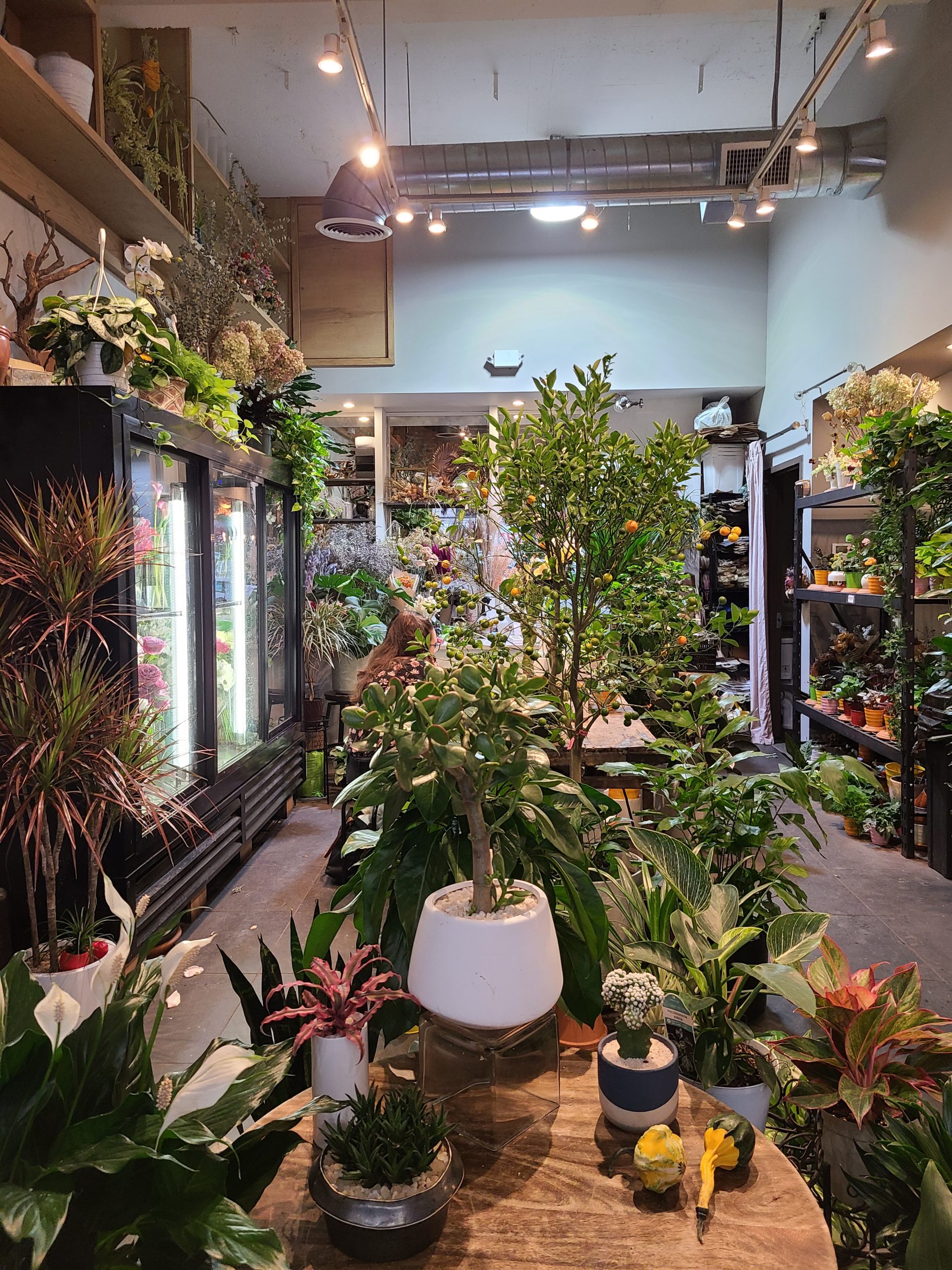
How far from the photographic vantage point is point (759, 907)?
2281 millimetres

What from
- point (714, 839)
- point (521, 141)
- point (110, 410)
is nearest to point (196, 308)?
point (110, 410)

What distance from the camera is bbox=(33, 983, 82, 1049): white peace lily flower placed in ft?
2.50

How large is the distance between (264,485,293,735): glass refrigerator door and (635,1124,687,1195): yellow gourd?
13.1 ft

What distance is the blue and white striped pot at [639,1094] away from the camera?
111cm

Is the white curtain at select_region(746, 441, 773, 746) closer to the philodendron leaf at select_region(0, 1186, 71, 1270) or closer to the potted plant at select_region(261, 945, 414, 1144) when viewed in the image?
the potted plant at select_region(261, 945, 414, 1144)

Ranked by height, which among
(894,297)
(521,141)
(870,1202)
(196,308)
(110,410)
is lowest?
(870,1202)

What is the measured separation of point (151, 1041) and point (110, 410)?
7.50 feet

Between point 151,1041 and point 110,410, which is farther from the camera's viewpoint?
point 110,410

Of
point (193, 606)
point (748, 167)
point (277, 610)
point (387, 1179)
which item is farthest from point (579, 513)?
point (748, 167)

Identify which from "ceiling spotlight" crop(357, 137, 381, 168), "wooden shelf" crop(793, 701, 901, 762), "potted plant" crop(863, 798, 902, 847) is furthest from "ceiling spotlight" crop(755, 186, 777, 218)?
"potted plant" crop(863, 798, 902, 847)

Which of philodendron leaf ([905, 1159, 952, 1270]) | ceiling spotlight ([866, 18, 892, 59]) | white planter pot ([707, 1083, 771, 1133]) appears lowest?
white planter pot ([707, 1083, 771, 1133])

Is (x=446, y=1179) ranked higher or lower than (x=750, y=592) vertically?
lower

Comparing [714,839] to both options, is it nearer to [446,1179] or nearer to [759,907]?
[759,907]

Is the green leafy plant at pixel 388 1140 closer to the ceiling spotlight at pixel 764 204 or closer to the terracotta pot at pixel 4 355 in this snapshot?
the terracotta pot at pixel 4 355
